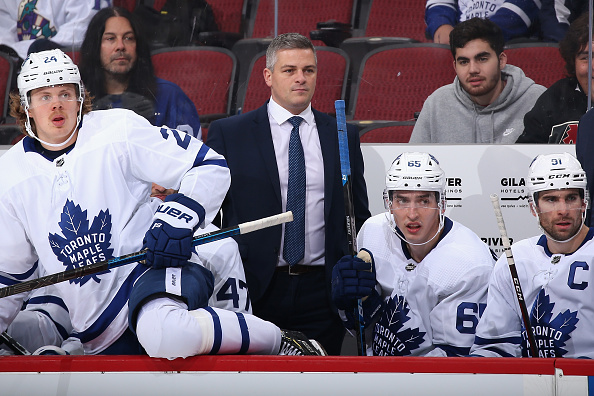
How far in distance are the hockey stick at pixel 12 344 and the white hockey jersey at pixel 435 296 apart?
3.52 feet

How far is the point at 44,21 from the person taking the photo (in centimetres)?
338

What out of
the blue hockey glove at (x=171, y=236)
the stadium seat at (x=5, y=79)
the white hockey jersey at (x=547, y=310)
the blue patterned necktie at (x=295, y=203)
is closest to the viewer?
the blue hockey glove at (x=171, y=236)

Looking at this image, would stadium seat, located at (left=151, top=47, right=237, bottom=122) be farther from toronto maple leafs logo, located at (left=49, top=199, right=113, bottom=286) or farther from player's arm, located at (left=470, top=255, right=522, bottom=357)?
player's arm, located at (left=470, top=255, right=522, bottom=357)

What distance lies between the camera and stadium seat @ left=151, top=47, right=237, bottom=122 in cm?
336

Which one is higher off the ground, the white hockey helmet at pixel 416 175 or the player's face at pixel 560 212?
the white hockey helmet at pixel 416 175

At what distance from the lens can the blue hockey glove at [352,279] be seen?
2270 mm

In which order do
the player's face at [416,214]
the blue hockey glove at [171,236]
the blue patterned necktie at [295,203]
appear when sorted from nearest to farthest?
1. the blue hockey glove at [171,236]
2. the player's face at [416,214]
3. the blue patterned necktie at [295,203]

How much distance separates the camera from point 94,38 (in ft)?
10.9

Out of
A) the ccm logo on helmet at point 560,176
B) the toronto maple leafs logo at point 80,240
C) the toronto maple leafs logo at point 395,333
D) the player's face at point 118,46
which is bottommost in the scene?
the toronto maple leafs logo at point 395,333

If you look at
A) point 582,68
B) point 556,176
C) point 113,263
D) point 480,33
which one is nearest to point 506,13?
point 480,33

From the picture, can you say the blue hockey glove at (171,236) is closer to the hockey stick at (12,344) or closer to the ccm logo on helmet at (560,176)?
the hockey stick at (12,344)

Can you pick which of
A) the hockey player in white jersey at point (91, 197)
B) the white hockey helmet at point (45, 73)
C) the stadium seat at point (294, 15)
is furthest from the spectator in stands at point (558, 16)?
the white hockey helmet at point (45, 73)

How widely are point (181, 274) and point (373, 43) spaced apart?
176cm

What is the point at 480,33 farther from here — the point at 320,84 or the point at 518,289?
the point at 518,289
